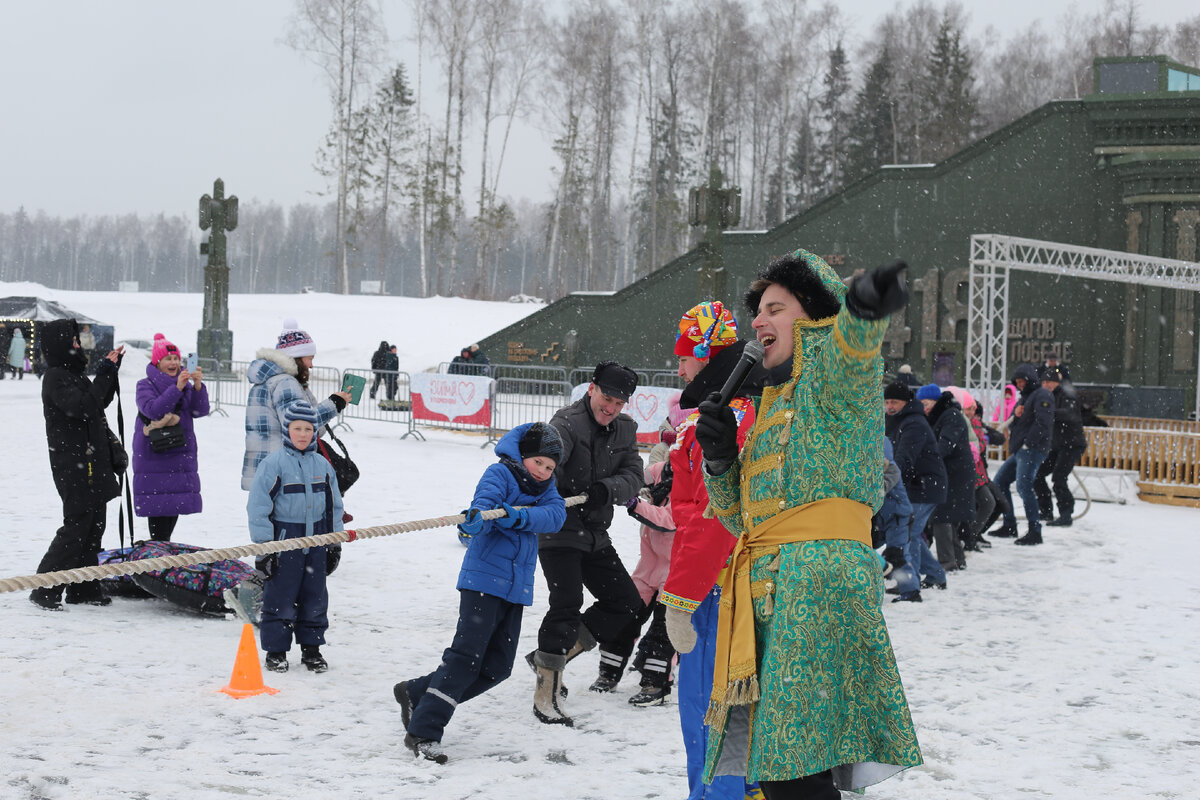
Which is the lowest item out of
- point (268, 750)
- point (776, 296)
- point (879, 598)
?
point (268, 750)

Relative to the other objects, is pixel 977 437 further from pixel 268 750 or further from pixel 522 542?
pixel 268 750

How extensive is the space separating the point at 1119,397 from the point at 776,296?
2495 centimetres

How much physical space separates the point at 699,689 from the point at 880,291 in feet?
6.37

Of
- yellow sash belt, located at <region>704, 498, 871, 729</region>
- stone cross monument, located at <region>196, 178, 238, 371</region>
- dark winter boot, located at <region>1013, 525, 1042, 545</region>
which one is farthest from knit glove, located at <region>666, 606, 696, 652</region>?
stone cross monument, located at <region>196, 178, 238, 371</region>

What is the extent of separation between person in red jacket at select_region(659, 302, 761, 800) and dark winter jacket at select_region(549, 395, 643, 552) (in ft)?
3.63

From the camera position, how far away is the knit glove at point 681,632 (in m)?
3.72

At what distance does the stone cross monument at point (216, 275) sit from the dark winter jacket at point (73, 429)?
24.8 m

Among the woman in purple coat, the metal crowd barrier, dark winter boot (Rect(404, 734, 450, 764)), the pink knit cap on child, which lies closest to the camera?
dark winter boot (Rect(404, 734, 450, 764))

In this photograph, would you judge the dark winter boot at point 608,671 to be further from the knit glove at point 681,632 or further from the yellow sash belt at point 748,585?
the yellow sash belt at point 748,585

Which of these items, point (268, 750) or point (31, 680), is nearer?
point (268, 750)

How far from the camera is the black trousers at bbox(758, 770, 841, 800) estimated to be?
9.76ft

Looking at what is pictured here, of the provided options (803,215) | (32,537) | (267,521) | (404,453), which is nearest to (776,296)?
(267,521)

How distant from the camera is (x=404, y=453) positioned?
17.4m

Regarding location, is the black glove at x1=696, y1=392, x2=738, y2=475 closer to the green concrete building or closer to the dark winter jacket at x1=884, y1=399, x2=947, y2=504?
the dark winter jacket at x1=884, y1=399, x2=947, y2=504
